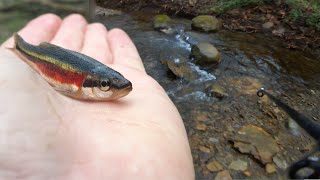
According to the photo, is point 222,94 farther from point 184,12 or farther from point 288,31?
point 184,12

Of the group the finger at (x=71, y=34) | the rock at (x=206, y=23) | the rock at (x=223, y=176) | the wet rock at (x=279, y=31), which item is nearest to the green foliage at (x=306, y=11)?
the wet rock at (x=279, y=31)

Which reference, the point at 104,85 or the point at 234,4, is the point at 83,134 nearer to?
the point at 104,85

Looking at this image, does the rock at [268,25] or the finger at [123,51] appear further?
the rock at [268,25]

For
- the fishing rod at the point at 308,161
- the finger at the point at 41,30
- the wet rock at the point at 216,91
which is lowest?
the wet rock at the point at 216,91

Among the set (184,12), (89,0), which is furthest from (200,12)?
(89,0)

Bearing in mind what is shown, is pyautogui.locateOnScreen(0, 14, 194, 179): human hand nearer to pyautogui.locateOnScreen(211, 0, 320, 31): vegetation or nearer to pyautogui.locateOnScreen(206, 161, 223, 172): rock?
pyautogui.locateOnScreen(206, 161, 223, 172): rock

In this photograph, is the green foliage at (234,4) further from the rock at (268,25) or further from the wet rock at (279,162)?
the wet rock at (279,162)

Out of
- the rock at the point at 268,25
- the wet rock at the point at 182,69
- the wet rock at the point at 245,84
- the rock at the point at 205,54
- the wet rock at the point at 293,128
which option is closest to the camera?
the wet rock at the point at 293,128
